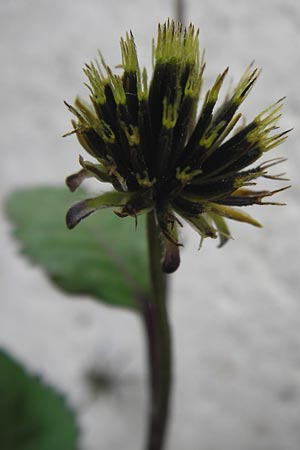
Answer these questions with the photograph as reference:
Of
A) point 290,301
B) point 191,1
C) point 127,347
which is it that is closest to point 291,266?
point 290,301

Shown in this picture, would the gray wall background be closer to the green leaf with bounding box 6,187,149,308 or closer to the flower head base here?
the green leaf with bounding box 6,187,149,308

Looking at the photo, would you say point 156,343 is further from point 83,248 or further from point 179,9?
point 179,9

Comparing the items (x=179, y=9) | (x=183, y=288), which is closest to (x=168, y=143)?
(x=179, y=9)

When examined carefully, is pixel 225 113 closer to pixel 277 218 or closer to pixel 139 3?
pixel 277 218

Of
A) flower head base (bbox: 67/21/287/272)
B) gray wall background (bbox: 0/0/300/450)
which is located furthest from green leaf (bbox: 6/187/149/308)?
flower head base (bbox: 67/21/287/272)

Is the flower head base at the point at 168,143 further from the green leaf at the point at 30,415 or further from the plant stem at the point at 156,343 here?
the green leaf at the point at 30,415

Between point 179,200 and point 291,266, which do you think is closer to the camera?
point 179,200

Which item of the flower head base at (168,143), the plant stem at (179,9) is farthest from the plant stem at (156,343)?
the plant stem at (179,9)
